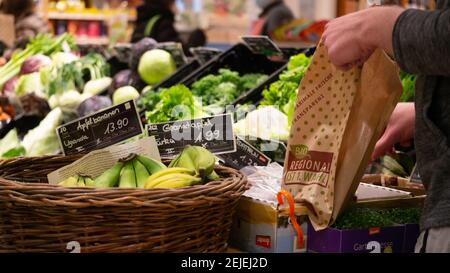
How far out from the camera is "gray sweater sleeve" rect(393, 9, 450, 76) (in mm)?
1267

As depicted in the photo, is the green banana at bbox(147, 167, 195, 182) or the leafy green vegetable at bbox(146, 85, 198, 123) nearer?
the green banana at bbox(147, 167, 195, 182)

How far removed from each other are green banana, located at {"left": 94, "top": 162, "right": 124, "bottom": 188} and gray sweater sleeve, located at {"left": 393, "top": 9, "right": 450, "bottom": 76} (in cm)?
75

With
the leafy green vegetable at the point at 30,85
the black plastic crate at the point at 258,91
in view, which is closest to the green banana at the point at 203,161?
the black plastic crate at the point at 258,91

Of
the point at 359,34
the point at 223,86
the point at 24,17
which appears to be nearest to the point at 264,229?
the point at 359,34

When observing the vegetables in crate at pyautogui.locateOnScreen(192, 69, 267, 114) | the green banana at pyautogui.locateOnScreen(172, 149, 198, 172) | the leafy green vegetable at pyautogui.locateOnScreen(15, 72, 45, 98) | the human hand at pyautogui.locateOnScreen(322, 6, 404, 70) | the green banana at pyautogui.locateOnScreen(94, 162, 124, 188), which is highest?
the human hand at pyautogui.locateOnScreen(322, 6, 404, 70)

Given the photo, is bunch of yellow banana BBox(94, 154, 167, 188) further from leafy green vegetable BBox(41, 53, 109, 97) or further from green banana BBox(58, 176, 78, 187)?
leafy green vegetable BBox(41, 53, 109, 97)

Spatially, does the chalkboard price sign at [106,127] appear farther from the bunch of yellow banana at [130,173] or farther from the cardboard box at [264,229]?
the cardboard box at [264,229]

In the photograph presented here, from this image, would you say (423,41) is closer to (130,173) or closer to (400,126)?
(400,126)

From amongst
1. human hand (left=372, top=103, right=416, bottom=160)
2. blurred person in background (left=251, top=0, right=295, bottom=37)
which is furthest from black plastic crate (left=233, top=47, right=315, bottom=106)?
blurred person in background (left=251, top=0, right=295, bottom=37)

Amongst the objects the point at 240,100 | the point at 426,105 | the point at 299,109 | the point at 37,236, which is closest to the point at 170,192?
the point at 37,236

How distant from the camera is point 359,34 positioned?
142cm

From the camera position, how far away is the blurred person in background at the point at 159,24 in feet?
19.1

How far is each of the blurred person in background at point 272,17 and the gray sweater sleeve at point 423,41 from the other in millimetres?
5778
